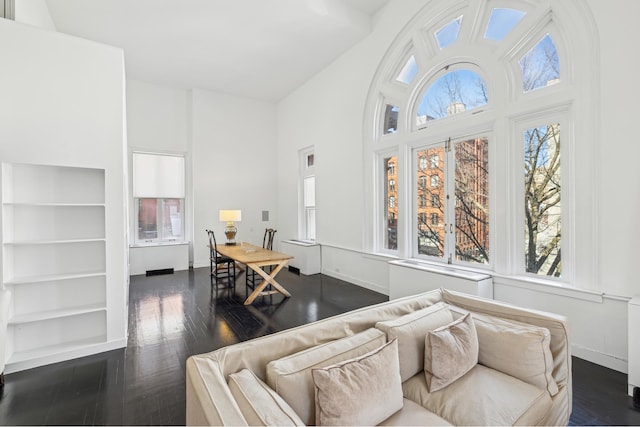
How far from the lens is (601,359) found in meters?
2.65

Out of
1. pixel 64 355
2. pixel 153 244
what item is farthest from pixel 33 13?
pixel 153 244

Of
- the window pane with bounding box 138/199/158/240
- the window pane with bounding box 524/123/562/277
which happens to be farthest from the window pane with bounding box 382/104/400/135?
the window pane with bounding box 138/199/158/240

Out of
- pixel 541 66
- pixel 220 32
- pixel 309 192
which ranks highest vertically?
pixel 220 32

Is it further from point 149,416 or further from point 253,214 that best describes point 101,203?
point 253,214

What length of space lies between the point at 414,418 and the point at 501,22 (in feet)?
13.8

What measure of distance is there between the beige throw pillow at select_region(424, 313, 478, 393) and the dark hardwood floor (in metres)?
1.02

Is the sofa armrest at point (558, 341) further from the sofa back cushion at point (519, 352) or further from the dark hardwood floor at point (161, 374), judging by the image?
the dark hardwood floor at point (161, 374)

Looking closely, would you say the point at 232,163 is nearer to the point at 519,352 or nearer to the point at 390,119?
the point at 390,119

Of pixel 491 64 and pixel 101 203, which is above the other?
pixel 491 64

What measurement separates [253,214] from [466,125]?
18.6 ft

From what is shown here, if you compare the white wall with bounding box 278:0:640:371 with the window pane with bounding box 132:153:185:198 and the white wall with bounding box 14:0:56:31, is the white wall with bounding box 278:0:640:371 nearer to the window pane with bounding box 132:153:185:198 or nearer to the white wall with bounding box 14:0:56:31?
the window pane with bounding box 132:153:185:198

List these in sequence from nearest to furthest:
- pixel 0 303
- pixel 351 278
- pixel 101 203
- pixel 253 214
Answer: pixel 0 303 < pixel 101 203 < pixel 351 278 < pixel 253 214

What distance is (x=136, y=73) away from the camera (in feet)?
21.0

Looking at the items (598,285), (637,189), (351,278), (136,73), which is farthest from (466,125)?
(136,73)
